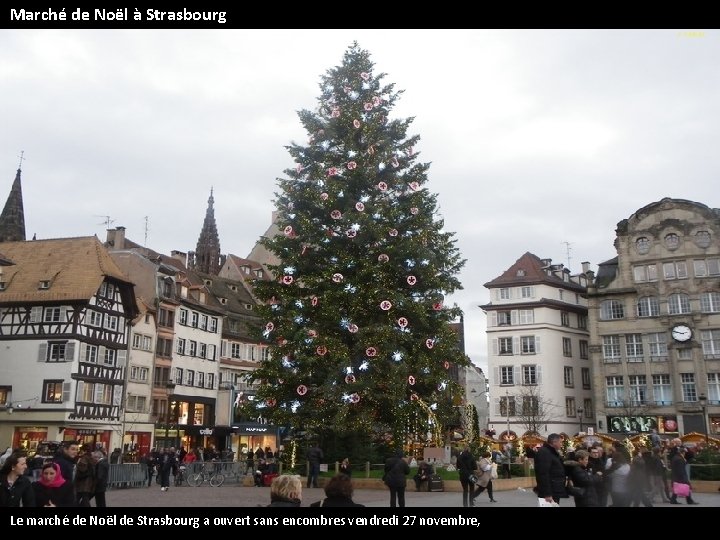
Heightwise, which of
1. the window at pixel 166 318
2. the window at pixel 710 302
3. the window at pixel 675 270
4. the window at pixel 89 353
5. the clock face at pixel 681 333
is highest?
the window at pixel 675 270

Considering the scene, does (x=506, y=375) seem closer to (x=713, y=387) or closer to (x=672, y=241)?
(x=713, y=387)

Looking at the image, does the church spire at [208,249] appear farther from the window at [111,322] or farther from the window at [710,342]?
the window at [710,342]

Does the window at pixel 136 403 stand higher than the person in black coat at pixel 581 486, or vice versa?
the window at pixel 136 403

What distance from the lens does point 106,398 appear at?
49.4 meters

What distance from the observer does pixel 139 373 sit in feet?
176

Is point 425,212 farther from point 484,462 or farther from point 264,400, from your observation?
point 484,462

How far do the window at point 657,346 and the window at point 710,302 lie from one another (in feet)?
12.3

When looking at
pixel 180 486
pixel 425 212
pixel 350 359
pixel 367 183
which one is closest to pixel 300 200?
pixel 367 183

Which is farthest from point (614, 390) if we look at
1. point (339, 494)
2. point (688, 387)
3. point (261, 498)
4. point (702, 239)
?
point (339, 494)

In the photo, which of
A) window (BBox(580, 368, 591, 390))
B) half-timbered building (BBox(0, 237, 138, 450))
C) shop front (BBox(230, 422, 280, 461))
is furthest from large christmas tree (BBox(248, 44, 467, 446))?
window (BBox(580, 368, 591, 390))

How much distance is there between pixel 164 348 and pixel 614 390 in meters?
36.6

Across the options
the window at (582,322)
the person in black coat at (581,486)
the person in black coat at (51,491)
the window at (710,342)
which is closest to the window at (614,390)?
the window at (710,342)

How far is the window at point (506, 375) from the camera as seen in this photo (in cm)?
6745

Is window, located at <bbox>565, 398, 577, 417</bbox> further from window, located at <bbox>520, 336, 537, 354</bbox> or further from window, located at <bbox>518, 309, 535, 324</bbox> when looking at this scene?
window, located at <bbox>518, 309, 535, 324</bbox>
